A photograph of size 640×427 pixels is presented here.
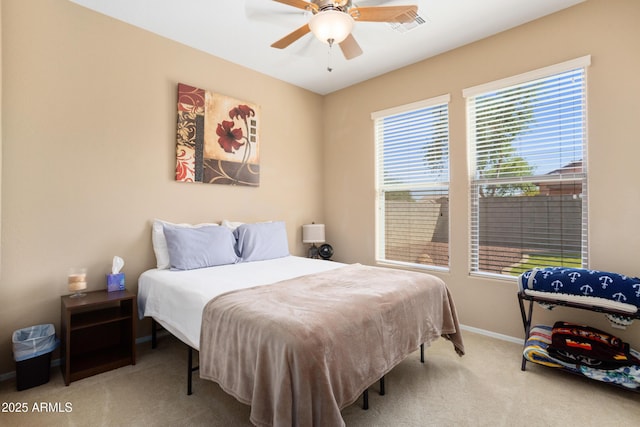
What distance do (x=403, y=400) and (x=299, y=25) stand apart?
3.00 meters

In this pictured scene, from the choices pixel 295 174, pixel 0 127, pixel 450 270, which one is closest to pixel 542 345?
pixel 450 270

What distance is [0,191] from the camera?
219 cm

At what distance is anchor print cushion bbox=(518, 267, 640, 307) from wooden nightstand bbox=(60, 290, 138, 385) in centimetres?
320

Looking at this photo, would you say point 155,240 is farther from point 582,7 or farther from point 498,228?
point 582,7

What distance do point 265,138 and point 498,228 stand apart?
112 inches

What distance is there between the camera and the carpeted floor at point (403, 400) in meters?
1.80

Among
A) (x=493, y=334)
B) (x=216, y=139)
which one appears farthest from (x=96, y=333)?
(x=493, y=334)

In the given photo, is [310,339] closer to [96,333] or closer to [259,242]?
[259,242]

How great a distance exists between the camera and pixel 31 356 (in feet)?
6.92

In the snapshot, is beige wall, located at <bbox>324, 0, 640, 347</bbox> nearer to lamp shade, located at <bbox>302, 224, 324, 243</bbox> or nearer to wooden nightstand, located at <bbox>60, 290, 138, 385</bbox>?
lamp shade, located at <bbox>302, 224, 324, 243</bbox>

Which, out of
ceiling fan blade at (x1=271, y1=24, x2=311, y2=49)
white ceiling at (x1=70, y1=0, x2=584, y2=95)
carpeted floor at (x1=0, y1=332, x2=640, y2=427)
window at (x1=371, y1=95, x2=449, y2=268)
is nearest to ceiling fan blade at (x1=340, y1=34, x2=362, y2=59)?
white ceiling at (x1=70, y1=0, x2=584, y2=95)

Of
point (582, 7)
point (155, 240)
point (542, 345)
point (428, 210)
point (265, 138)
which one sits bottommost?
point (542, 345)

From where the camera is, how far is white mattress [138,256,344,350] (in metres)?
2.00

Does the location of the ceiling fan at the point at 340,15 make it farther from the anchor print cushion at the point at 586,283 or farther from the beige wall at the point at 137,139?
the anchor print cushion at the point at 586,283
